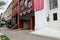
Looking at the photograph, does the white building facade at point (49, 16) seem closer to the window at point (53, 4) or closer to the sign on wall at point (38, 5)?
the window at point (53, 4)

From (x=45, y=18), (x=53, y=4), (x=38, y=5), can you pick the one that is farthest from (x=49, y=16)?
(x=38, y=5)

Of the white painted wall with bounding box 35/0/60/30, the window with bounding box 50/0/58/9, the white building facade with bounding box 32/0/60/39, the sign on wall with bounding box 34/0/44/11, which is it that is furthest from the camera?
the sign on wall with bounding box 34/0/44/11

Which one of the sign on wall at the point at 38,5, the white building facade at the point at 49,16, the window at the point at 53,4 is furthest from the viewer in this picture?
the sign on wall at the point at 38,5

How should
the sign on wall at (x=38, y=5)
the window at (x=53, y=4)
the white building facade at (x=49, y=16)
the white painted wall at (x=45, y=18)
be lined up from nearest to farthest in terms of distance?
the white building facade at (x=49, y=16) < the white painted wall at (x=45, y=18) < the window at (x=53, y=4) < the sign on wall at (x=38, y=5)

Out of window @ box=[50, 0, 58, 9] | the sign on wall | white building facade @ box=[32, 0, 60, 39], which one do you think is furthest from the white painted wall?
the sign on wall

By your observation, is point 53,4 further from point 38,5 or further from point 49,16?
point 38,5

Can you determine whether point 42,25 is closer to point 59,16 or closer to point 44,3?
point 44,3

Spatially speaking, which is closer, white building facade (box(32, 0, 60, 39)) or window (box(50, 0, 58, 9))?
white building facade (box(32, 0, 60, 39))

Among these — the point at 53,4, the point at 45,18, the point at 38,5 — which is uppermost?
the point at 38,5

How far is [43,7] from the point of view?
31.6 metres

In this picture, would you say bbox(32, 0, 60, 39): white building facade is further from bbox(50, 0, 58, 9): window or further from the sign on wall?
the sign on wall

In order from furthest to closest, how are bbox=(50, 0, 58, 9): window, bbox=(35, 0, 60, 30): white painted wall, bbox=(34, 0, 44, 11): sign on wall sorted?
bbox=(34, 0, 44, 11): sign on wall < bbox=(50, 0, 58, 9): window < bbox=(35, 0, 60, 30): white painted wall

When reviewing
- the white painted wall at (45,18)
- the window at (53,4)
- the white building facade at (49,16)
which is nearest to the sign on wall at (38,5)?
the white painted wall at (45,18)

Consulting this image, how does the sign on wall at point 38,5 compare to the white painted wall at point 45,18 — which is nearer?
the white painted wall at point 45,18
